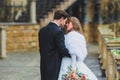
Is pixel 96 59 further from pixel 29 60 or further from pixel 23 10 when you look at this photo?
pixel 23 10

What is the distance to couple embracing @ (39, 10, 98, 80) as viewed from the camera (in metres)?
7.41

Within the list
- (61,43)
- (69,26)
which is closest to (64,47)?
(61,43)

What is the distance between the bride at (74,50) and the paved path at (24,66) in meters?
5.47

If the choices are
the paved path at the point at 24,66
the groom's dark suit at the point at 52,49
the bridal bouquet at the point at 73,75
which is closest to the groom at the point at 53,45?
the groom's dark suit at the point at 52,49

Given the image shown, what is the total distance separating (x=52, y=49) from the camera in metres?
7.48

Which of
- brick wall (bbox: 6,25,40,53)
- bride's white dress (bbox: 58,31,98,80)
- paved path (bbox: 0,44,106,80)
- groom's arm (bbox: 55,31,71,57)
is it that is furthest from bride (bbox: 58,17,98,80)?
brick wall (bbox: 6,25,40,53)

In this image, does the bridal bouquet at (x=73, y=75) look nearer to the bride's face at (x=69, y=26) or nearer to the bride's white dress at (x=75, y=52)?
the bride's white dress at (x=75, y=52)

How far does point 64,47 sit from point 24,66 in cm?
885

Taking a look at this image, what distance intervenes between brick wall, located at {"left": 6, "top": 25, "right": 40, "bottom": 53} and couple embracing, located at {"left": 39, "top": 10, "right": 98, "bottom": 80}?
13.8 m

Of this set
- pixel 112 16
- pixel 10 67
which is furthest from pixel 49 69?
pixel 112 16

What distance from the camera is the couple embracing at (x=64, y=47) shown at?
292 inches

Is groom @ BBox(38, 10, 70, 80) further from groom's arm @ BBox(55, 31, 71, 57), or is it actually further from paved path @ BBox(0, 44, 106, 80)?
paved path @ BBox(0, 44, 106, 80)

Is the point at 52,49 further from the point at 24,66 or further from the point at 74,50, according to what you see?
the point at 24,66

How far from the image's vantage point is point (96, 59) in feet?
58.1
